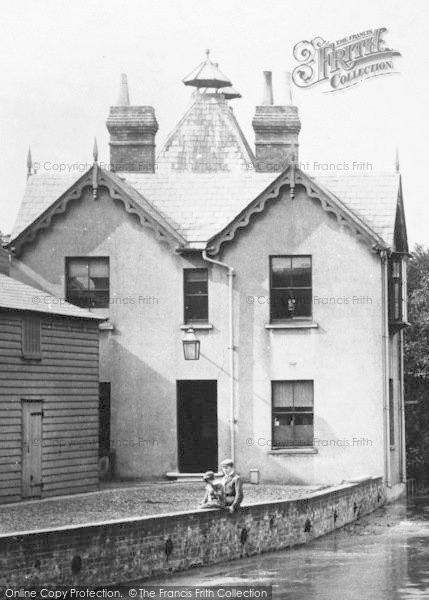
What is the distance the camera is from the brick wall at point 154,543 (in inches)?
698

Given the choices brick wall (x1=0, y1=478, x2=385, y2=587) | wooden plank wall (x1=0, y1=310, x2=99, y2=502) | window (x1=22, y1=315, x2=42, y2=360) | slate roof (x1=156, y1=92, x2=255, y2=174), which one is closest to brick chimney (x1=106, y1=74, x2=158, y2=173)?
slate roof (x1=156, y1=92, x2=255, y2=174)

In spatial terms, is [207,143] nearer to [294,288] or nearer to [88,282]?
[88,282]

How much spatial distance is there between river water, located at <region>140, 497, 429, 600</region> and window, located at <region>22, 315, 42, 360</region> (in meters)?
7.95

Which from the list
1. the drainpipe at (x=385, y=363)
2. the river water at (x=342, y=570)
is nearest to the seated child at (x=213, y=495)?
the river water at (x=342, y=570)

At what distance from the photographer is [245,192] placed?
123 feet

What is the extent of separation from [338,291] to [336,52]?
6761mm

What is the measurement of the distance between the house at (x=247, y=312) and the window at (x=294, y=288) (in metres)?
0.04

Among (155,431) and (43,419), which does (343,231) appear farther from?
(43,419)

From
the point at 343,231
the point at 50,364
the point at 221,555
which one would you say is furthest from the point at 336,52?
the point at 221,555

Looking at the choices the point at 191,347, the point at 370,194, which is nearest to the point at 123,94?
the point at 370,194

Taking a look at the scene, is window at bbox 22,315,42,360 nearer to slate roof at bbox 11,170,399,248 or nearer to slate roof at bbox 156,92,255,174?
slate roof at bbox 11,170,399,248

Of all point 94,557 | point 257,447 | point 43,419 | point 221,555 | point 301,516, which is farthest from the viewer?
point 257,447

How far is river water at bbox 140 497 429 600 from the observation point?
19.0 metres

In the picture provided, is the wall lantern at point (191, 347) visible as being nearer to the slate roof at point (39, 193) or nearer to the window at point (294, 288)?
the window at point (294, 288)
